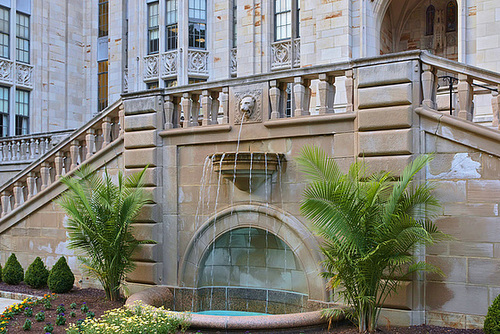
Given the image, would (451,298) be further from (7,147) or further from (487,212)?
(7,147)

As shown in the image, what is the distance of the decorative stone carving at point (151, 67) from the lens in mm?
27375

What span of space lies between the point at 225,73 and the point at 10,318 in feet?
57.8

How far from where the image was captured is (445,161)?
836 cm

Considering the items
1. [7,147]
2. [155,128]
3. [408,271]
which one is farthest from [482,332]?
[7,147]

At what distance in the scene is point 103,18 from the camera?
31391 millimetres

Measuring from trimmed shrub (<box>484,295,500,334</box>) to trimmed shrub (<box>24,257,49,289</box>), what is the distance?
9.76 m

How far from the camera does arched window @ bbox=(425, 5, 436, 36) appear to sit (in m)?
19.5

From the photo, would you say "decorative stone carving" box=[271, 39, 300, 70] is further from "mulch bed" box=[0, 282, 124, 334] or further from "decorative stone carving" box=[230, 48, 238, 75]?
"mulch bed" box=[0, 282, 124, 334]

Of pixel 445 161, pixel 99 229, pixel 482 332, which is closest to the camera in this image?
pixel 482 332

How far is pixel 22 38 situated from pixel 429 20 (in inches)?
848

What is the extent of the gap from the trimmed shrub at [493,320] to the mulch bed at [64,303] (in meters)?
6.53

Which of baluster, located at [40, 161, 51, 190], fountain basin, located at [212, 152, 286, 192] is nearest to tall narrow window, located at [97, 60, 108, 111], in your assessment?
baluster, located at [40, 161, 51, 190]

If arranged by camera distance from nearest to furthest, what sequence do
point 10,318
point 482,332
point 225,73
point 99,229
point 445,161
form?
point 482,332
point 445,161
point 10,318
point 99,229
point 225,73

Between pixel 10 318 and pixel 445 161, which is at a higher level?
pixel 445 161
